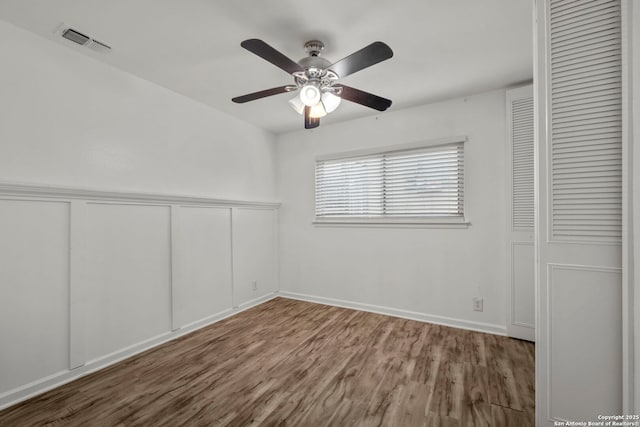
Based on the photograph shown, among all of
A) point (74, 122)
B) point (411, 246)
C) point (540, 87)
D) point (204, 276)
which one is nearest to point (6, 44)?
point (74, 122)

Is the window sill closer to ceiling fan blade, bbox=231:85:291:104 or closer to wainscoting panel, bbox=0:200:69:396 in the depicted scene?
ceiling fan blade, bbox=231:85:291:104

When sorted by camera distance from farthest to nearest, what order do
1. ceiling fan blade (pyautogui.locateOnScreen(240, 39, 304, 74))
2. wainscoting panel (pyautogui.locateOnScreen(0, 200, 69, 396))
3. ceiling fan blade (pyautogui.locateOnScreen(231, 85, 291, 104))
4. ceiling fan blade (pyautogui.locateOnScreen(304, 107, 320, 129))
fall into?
1. ceiling fan blade (pyautogui.locateOnScreen(304, 107, 320, 129))
2. ceiling fan blade (pyautogui.locateOnScreen(231, 85, 291, 104))
3. wainscoting panel (pyautogui.locateOnScreen(0, 200, 69, 396))
4. ceiling fan blade (pyautogui.locateOnScreen(240, 39, 304, 74))

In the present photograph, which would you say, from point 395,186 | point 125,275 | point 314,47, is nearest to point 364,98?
point 314,47

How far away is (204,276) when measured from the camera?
3.19 meters

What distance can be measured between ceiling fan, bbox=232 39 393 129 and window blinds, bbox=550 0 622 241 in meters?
0.84

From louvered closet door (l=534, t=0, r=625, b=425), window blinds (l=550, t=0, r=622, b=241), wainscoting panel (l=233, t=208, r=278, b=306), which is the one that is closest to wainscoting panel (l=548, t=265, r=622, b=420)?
louvered closet door (l=534, t=0, r=625, b=425)

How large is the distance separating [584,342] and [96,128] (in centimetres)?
348

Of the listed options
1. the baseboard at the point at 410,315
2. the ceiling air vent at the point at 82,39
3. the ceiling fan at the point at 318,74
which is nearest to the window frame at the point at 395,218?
the baseboard at the point at 410,315

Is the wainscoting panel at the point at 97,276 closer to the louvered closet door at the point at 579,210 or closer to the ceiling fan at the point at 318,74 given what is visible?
the ceiling fan at the point at 318,74

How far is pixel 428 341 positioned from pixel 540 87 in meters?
2.31

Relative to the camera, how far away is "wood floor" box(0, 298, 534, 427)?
1.72 meters

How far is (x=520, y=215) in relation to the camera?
274 cm

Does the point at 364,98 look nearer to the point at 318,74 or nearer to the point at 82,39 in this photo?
the point at 318,74

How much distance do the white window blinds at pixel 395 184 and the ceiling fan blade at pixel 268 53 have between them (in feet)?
6.43
